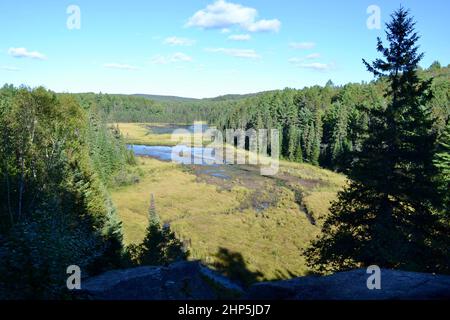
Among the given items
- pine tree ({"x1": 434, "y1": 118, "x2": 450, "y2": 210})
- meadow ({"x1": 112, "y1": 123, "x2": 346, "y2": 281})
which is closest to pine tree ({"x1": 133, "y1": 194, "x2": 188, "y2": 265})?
meadow ({"x1": 112, "y1": 123, "x2": 346, "y2": 281})

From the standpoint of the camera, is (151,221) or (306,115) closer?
(151,221)

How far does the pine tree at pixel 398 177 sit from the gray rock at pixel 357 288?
5.07 m

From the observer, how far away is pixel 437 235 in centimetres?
1706

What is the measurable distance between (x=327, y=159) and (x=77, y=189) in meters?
73.8

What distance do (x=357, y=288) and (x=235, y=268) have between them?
66.2 feet

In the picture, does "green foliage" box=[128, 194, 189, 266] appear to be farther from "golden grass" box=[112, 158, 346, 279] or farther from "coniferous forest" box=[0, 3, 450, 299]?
"golden grass" box=[112, 158, 346, 279]

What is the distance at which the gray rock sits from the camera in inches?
373

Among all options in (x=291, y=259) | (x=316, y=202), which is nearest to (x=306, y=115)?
(x=316, y=202)

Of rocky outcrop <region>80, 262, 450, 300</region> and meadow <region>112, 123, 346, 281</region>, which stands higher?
rocky outcrop <region>80, 262, 450, 300</region>

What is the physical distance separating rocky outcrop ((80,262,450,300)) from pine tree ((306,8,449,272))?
5.05 meters

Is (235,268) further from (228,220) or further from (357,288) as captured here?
(357,288)

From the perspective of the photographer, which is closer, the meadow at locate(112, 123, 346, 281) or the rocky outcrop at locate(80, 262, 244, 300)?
the rocky outcrop at locate(80, 262, 244, 300)
